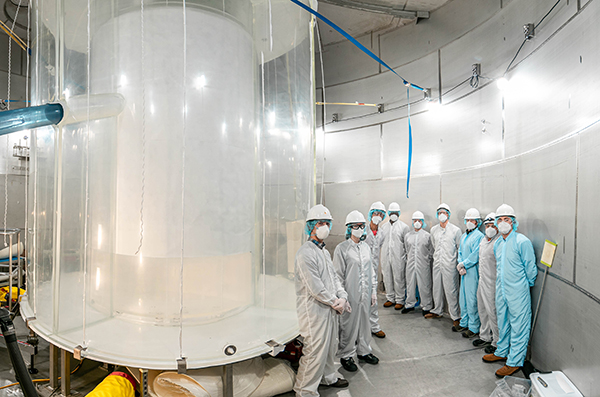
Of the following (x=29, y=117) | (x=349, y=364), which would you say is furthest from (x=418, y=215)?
(x=29, y=117)

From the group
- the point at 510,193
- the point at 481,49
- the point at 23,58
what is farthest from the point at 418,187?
the point at 23,58

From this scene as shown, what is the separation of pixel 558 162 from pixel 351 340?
2440mm

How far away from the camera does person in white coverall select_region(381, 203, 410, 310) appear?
515 cm

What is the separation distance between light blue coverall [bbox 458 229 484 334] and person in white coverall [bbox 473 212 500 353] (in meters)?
0.18

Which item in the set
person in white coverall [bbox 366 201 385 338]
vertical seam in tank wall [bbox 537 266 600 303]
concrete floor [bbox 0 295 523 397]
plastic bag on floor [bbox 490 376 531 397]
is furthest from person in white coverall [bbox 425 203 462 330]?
plastic bag on floor [bbox 490 376 531 397]

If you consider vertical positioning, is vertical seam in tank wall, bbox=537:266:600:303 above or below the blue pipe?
below

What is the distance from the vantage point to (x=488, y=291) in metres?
3.52

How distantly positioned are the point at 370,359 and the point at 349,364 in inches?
10.6

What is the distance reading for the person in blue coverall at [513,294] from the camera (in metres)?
3.07

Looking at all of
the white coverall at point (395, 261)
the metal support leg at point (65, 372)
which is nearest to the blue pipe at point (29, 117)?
the metal support leg at point (65, 372)

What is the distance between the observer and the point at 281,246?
10.2ft

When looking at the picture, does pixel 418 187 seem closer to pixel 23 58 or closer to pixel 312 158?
pixel 312 158

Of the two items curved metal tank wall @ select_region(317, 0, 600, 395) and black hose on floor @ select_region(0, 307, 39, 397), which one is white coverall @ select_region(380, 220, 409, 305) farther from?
black hose on floor @ select_region(0, 307, 39, 397)

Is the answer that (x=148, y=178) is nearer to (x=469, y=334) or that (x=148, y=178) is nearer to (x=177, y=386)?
(x=177, y=386)
